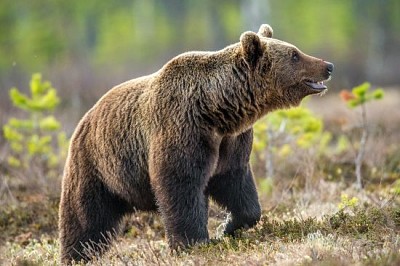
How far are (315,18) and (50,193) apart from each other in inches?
1533

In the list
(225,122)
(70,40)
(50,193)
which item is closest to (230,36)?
(70,40)

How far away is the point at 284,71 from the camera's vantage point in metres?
6.82

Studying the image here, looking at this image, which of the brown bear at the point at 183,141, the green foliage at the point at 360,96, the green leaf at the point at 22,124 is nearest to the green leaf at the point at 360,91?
the green foliage at the point at 360,96

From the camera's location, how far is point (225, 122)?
677 centimetres

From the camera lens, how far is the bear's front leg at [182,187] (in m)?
6.52

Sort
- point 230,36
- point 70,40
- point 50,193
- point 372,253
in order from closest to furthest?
point 372,253, point 50,193, point 70,40, point 230,36

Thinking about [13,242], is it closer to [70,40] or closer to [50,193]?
[50,193]

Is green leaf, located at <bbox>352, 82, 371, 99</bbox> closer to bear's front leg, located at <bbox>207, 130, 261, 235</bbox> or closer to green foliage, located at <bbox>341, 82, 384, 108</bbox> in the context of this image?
green foliage, located at <bbox>341, 82, 384, 108</bbox>

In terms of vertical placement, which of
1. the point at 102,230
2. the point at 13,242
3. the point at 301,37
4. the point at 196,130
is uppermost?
the point at 196,130

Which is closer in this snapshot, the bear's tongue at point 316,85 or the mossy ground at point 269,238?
the mossy ground at point 269,238

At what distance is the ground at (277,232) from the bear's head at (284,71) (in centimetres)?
116

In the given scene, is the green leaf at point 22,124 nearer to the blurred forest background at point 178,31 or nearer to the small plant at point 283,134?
the small plant at point 283,134

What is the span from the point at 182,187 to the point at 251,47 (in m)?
1.36

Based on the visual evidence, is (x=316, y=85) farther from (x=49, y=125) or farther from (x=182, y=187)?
(x=49, y=125)
